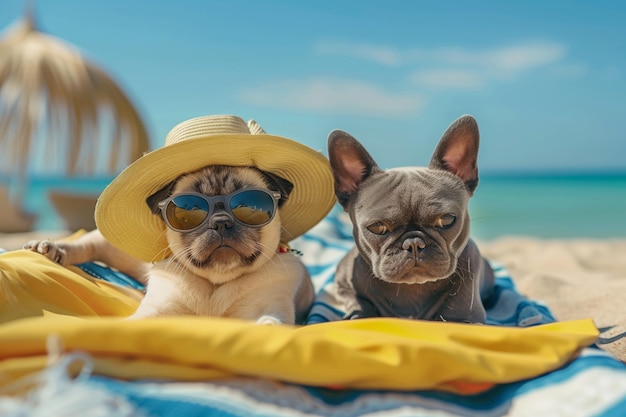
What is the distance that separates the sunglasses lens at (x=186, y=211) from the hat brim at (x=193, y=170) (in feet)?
0.54

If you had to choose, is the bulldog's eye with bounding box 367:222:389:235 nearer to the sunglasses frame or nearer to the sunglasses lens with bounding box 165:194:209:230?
the sunglasses frame

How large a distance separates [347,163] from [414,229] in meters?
0.45

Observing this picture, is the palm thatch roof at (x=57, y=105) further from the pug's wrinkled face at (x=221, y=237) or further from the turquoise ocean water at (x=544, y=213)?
the pug's wrinkled face at (x=221, y=237)

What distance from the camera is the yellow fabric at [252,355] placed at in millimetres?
1475

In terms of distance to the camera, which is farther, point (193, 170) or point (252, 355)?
point (193, 170)

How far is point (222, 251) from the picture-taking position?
7.99 feet

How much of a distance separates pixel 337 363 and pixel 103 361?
1.93 feet

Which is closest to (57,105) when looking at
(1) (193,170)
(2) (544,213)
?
(1) (193,170)

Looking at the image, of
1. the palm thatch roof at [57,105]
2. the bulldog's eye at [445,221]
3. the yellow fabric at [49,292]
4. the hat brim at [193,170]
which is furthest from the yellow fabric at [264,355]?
the palm thatch roof at [57,105]

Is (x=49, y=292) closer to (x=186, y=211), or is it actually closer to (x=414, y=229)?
(x=186, y=211)

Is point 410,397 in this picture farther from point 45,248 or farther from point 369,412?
point 45,248

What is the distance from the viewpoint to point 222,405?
1.40m

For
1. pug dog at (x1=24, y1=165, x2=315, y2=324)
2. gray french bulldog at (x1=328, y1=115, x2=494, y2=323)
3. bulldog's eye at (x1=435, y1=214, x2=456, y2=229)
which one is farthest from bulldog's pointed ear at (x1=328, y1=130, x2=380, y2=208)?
bulldog's eye at (x1=435, y1=214, x2=456, y2=229)

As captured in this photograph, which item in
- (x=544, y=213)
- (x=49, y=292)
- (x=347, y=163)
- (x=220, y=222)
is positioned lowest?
(x=544, y=213)
